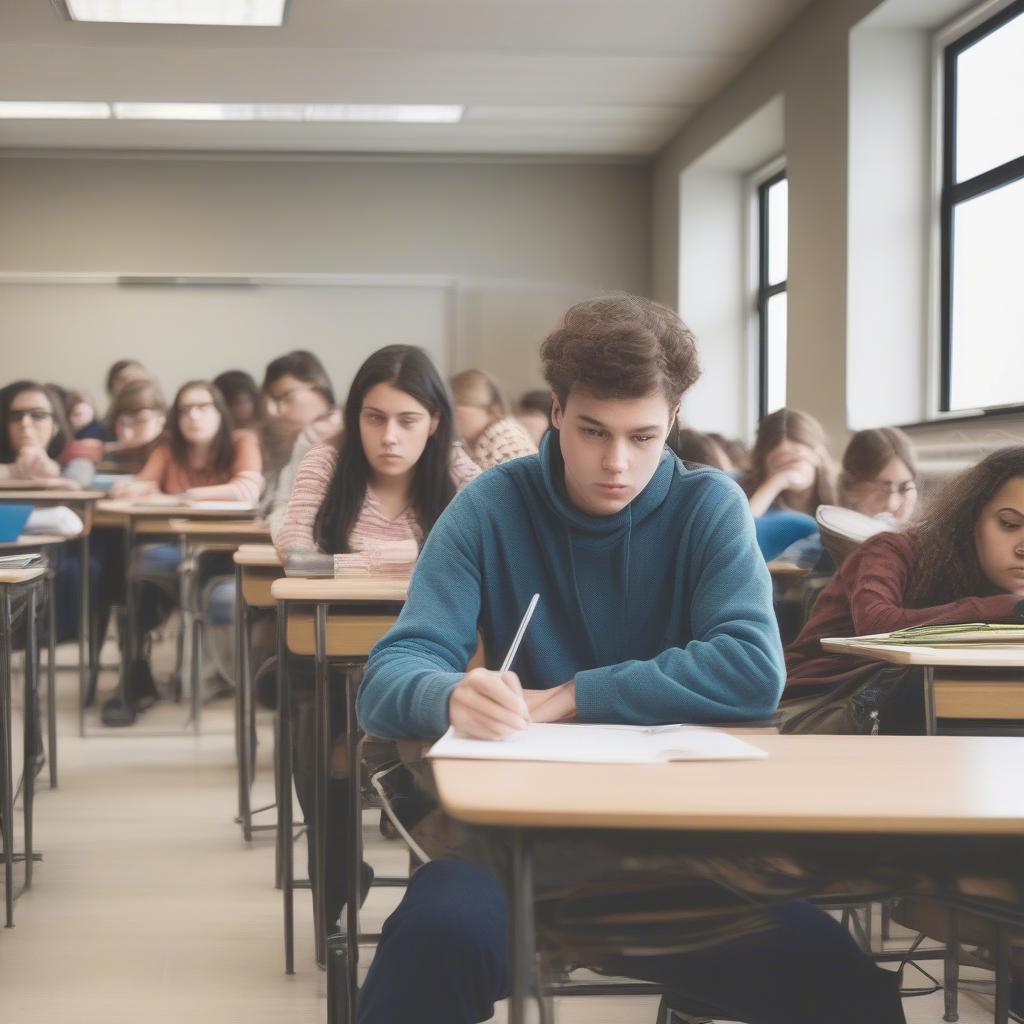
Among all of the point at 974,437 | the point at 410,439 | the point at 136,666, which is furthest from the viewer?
the point at 136,666

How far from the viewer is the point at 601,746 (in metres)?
1.22

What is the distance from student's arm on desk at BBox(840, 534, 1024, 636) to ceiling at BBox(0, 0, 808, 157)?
13.5 feet

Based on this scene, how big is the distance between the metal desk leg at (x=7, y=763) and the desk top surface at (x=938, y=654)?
156cm

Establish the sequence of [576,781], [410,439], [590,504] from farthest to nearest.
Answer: [410,439] → [590,504] → [576,781]

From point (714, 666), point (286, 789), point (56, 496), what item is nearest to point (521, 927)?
point (714, 666)

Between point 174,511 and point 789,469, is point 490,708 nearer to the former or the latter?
point 789,469

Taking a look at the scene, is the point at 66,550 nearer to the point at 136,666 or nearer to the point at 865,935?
the point at 136,666

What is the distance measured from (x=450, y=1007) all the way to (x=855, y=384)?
476 cm

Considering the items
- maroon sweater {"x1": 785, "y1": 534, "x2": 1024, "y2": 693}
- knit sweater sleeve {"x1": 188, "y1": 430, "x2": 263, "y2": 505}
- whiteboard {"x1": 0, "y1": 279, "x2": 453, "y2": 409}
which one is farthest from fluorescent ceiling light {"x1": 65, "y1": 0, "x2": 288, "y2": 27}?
maroon sweater {"x1": 785, "y1": 534, "x2": 1024, "y2": 693}

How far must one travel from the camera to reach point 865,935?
2254 mm

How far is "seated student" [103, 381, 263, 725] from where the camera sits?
5379 millimetres

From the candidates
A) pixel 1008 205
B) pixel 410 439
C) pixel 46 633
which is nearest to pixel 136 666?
pixel 46 633

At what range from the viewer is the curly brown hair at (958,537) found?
2467 millimetres

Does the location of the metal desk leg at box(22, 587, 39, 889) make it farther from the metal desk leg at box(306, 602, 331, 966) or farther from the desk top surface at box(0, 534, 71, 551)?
the metal desk leg at box(306, 602, 331, 966)
